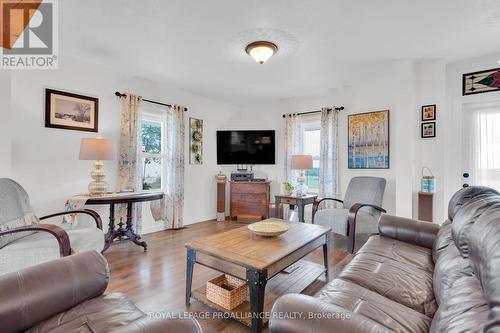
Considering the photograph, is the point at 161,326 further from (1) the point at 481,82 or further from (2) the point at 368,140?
(1) the point at 481,82

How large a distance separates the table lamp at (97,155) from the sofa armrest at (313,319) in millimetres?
2664

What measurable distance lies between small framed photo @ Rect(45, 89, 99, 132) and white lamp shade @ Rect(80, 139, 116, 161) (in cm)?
47

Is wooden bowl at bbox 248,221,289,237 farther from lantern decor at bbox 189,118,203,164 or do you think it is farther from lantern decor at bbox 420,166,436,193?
lantern decor at bbox 189,118,203,164

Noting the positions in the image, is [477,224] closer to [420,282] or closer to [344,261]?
[420,282]

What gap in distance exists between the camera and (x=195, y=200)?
15.0 feet

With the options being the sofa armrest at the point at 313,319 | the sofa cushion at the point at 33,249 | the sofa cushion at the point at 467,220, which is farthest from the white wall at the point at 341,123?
the sofa armrest at the point at 313,319

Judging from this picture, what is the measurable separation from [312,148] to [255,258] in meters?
3.41

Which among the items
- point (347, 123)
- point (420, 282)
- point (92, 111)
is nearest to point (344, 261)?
point (420, 282)

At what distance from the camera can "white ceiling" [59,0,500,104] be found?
2.03 metres

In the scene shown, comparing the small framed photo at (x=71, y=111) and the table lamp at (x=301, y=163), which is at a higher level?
the small framed photo at (x=71, y=111)

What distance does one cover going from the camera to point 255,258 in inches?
64.3

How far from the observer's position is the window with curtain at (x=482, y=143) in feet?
9.87

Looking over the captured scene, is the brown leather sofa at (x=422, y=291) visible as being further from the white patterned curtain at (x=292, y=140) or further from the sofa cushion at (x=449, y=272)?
the white patterned curtain at (x=292, y=140)

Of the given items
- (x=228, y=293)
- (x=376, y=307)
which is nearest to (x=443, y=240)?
(x=376, y=307)
